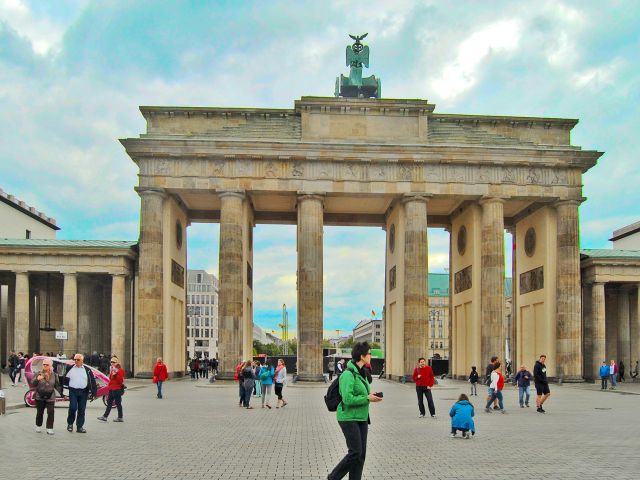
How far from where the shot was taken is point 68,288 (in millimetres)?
52281

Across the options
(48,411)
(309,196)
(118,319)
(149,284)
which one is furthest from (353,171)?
(48,411)

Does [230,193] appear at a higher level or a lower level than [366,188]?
lower

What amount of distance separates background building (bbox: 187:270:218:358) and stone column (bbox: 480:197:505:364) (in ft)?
348

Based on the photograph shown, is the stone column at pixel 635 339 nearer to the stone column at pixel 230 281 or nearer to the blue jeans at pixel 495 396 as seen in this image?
the stone column at pixel 230 281

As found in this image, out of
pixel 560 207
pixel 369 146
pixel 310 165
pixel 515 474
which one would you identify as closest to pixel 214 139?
pixel 310 165

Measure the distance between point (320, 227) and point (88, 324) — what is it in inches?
704

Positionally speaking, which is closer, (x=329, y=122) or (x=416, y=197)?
(x=416, y=197)

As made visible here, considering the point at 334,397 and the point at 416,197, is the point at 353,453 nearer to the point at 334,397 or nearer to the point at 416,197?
the point at 334,397

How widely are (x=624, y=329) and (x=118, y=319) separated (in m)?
36.1

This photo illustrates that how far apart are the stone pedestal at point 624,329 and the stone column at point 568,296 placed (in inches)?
332

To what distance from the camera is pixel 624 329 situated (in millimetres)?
58688

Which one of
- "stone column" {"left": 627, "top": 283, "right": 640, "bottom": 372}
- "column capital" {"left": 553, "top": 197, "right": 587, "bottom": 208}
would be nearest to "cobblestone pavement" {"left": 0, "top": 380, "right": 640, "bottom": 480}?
"column capital" {"left": 553, "top": 197, "right": 587, "bottom": 208}

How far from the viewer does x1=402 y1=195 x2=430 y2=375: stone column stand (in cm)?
5003

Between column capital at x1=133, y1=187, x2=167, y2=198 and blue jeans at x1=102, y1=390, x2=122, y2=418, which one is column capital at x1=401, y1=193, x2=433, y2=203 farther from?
blue jeans at x1=102, y1=390, x2=122, y2=418
